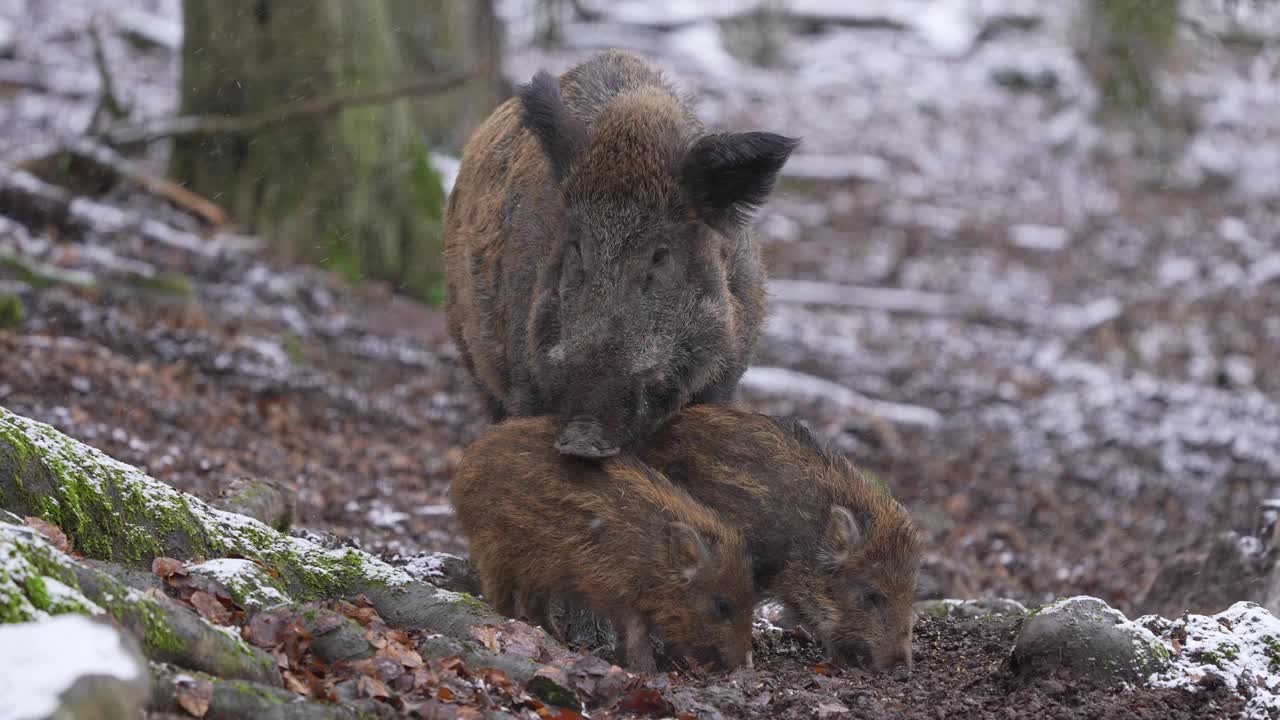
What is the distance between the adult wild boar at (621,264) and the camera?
644cm

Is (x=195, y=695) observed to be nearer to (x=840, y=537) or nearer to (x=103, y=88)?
(x=840, y=537)

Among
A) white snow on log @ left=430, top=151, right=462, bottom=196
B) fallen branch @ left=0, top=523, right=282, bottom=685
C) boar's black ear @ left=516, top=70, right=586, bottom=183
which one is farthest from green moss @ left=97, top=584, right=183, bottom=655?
white snow on log @ left=430, top=151, right=462, bottom=196

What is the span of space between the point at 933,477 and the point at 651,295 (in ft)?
22.5

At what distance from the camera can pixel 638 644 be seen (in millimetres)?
6785

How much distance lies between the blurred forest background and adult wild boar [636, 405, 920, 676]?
1950mm

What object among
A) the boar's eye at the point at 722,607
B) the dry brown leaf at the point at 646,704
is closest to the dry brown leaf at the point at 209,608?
the dry brown leaf at the point at 646,704

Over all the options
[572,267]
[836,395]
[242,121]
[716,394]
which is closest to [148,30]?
[242,121]

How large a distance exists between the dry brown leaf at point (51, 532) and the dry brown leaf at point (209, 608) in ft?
1.70

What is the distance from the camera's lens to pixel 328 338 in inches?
540

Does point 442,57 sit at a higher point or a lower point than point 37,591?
higher

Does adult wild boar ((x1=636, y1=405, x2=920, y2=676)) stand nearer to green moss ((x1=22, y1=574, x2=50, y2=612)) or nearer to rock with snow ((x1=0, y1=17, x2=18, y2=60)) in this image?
green moss ((x1=22, y1=574, x2=50, y2=612))

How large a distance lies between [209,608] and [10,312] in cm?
738

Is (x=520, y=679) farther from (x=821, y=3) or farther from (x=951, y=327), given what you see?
(x=821, y=3)

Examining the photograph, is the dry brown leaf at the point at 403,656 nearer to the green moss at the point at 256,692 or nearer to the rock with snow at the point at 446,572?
the green moss at the point at 256,692
